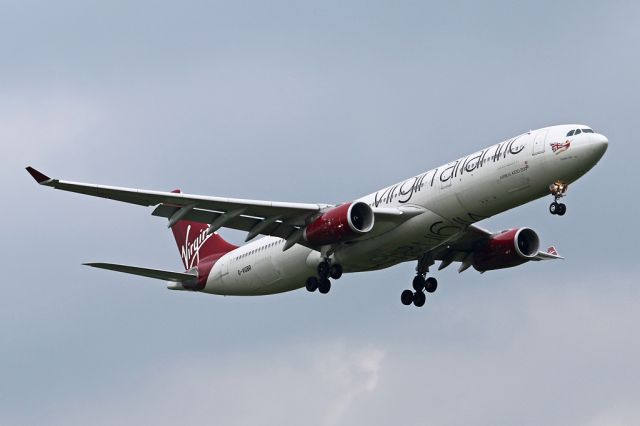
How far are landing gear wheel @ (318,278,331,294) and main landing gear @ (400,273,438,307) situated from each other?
554cm

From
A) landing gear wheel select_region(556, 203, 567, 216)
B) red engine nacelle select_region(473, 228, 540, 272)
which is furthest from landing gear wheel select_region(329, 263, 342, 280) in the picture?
landing gear wheel select_region(556, 203, 567, 216)

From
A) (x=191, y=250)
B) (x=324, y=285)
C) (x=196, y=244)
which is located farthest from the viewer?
(x=191, y=250)

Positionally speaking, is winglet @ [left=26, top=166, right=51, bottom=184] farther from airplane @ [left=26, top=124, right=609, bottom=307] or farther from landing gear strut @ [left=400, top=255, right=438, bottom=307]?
landing gear strut @ [left=400, top=255, right=438, bottom=307]

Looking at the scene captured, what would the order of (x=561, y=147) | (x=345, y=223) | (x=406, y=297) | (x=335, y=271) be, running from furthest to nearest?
(x=406, y=297), (x=335, y=271), (x=345, y=223), (x=561, y=147)

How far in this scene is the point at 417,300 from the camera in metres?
60.5

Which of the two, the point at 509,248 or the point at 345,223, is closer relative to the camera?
the point at 345,223

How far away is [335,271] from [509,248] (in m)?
8.06

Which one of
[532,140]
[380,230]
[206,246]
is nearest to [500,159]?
[532,140]

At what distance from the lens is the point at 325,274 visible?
55.6 meters

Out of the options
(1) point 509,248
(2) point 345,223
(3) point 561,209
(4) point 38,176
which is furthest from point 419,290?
(4) point 38,176

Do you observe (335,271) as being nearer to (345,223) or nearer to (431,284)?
(345,223)

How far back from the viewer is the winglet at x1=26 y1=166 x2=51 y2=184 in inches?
1848

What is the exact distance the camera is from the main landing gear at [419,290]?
60219 millimetres

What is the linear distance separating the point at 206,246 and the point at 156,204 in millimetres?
12670
